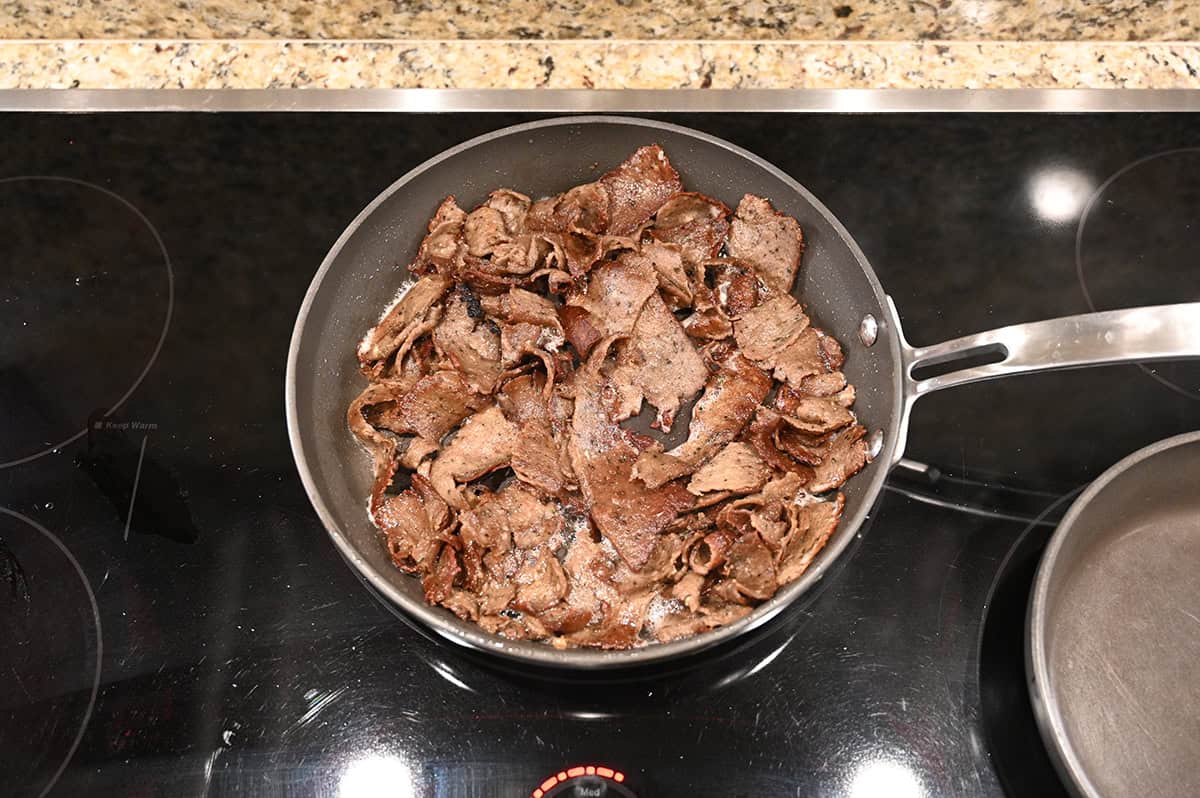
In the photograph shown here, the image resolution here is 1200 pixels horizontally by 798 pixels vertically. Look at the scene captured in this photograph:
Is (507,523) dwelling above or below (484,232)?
below

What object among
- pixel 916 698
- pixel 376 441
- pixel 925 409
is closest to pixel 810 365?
pixel 925 409

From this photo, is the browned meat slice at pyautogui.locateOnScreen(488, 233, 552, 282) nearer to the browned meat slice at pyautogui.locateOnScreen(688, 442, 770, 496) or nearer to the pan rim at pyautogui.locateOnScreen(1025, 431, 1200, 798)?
the browned meat slice at pyautogui.locateOnScreen(688, 442, 770, 496)

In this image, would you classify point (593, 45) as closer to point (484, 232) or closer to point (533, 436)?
point (484, 232)

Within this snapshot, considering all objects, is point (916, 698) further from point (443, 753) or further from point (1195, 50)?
point (1195, 50)

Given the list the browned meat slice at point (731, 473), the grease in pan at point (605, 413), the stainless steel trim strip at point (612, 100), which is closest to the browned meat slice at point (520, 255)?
the grease in pan at point (605, 413)

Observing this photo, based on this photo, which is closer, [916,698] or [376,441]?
[916,698]

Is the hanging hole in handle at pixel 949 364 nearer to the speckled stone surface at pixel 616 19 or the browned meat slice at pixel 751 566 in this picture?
the browned meat slice at pixel 751 566

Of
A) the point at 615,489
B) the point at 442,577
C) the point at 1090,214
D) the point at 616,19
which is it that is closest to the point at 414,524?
the point at 442,577
